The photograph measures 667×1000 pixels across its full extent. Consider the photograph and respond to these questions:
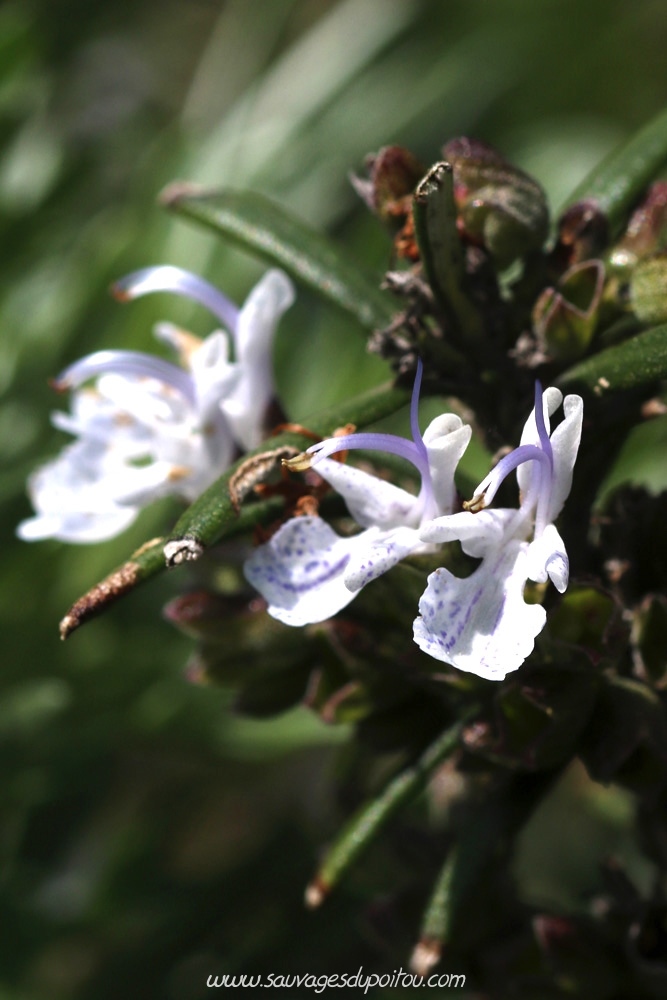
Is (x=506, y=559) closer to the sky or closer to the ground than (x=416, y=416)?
closer to the ground

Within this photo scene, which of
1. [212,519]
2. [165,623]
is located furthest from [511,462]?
[165,623]

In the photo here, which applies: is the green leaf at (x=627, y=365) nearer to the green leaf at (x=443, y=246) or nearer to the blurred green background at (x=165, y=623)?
the green leaf at (x=443, y=246)

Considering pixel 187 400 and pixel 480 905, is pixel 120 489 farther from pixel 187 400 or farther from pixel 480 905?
pixel 480 905

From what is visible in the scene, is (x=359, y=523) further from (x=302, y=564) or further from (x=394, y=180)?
(x=394, y=180)

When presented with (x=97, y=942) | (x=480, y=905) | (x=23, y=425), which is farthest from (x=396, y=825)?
(x=23, y=425)

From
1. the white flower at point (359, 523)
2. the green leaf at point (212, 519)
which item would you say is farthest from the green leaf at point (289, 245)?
the white flower at point (359, 523)

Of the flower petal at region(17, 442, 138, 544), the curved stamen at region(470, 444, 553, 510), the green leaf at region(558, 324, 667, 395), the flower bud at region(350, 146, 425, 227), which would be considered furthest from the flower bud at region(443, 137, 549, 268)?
the flower petal at region(17, 442, 138, 544)
